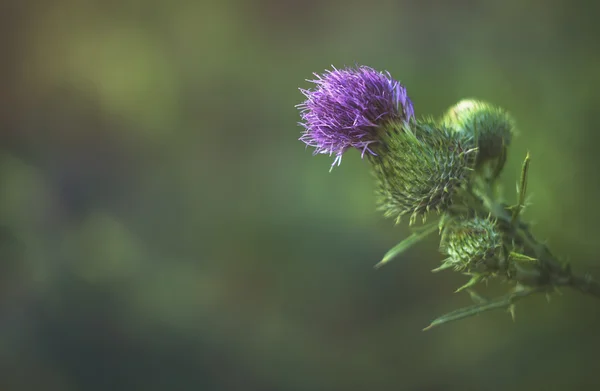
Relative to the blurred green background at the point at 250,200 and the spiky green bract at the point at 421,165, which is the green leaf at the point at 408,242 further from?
the blurred green background at the point at 250,200

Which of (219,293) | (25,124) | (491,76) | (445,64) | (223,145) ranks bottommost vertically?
(219,293)

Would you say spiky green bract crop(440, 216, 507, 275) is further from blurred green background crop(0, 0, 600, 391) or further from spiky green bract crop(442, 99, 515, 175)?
blurred green background crop(0, 0, 600, 391)

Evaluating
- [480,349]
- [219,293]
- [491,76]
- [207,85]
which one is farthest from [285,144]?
[480,349]

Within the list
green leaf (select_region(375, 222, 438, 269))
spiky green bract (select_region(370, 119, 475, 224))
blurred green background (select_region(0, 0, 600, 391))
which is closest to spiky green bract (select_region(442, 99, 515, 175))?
spiky green bract (select_region(370, 119, 475, 224))

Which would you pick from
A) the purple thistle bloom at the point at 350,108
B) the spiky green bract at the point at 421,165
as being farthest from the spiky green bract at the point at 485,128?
the purple thistle bloom at the point at 350,108

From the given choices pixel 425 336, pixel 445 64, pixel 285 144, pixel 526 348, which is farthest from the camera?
pixel 285 144

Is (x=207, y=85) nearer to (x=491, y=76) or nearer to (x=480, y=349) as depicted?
(x=491, y=76)
